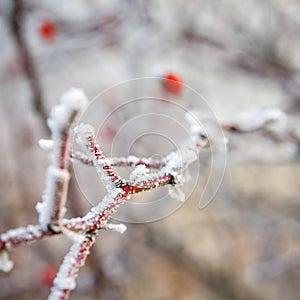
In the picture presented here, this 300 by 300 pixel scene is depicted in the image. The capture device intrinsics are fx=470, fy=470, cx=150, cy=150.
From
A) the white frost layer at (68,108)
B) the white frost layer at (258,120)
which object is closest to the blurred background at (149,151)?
the white frost layer at (258,120)

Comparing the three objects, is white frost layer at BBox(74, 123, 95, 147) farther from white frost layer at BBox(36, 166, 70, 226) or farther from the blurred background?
the blurred background

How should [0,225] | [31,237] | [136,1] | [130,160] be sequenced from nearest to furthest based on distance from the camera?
[31,237] < [130,160] < [136,1] < [0,225]

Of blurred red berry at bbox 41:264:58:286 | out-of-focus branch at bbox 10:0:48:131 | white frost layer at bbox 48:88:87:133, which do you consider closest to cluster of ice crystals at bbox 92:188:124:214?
white frost layer at bbox 48:88:87:133

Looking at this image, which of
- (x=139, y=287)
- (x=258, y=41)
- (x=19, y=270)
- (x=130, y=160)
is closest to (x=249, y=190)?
(x=139, y=287)

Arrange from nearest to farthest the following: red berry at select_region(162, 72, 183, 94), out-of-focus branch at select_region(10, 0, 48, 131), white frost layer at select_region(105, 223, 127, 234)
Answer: white frost layer at select_region(105, 223, 127, 234) → red berry at select_region(162, 72, 183, 94) → out-of-focus branch at select_region(10, 0, 48, 131)

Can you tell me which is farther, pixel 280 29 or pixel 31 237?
pixel 280 29

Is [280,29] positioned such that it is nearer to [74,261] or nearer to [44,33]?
[44,33]

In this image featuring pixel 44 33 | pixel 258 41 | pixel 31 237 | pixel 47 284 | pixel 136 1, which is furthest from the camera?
pixel 258 41

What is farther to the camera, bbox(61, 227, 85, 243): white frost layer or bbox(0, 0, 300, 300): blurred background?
bbox(0, 0, 300, 300): blurred background
